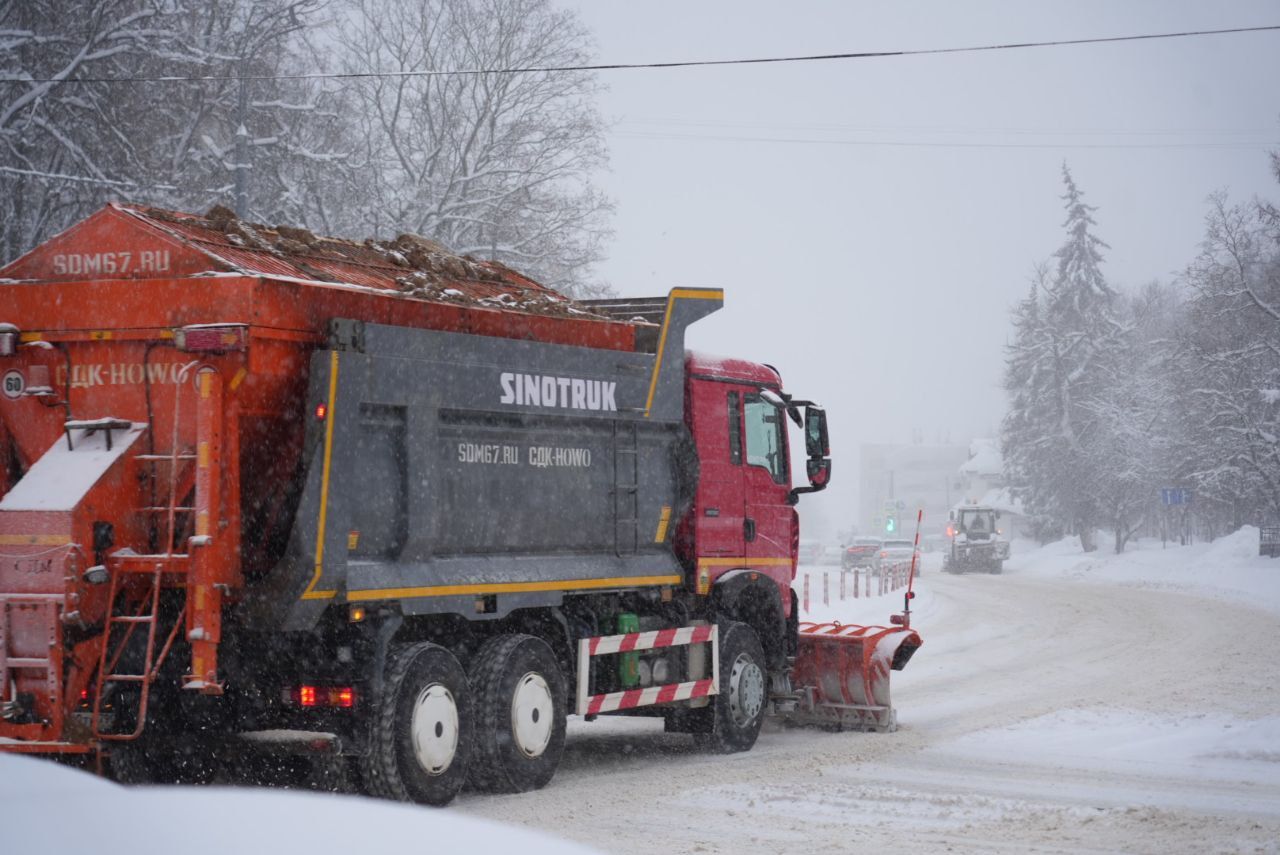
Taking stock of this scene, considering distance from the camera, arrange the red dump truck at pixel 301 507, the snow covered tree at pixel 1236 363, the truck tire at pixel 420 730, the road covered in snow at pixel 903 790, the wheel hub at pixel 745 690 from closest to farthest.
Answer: the road covered in snow at pixel 903 790
the red dump truck at pixel 301 507
the truck tire at pixel 420 730
the wheel hub at pixel 745 690
the snow covered tree at pixel 1236 363

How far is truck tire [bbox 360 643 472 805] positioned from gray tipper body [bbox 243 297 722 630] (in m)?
0.35

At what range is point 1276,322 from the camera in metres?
51.1

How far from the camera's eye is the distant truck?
6000 centimetres

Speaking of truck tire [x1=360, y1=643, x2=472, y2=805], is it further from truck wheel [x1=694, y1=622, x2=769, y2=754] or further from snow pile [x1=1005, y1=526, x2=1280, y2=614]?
snow pile [x1=1005, y1=526, x2=1280, y2=614]

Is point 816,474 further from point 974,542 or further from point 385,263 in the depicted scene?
point 974,542

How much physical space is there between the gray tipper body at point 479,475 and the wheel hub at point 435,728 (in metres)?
0.53

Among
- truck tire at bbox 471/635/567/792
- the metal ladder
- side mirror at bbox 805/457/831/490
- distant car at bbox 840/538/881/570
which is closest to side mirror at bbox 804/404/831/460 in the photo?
side mirror at bbox 805/457/831/490

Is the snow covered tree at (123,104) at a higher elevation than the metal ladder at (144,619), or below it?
higher

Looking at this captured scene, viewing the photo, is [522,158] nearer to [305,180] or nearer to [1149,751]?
[305,180]

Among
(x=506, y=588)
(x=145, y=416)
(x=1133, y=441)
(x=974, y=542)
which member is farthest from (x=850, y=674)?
(x=1133, y=441)

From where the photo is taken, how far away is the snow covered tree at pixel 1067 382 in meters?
70.1

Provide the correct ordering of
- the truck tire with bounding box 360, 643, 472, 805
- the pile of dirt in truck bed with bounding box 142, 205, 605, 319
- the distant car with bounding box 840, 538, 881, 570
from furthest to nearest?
the distant car with bounding box 840, 538, 881, 570, the pile of dirt in truck bed with bounding box 142, 205, 605, 319, the truck tire with bounding box 360, 643, 472, 805

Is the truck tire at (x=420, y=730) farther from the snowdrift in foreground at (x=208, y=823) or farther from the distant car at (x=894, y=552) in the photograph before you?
the distant car at (x=894, y=552)

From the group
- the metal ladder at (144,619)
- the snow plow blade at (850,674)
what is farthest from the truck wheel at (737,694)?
the metal ladder at (144,619)
